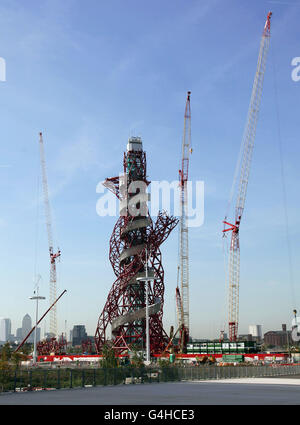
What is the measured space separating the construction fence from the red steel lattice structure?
52128mm

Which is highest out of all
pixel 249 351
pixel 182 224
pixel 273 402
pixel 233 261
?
pixel 182 224

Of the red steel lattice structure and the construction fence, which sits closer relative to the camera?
the construction fence

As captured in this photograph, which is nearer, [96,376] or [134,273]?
[96,376]

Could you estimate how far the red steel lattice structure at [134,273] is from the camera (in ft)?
353

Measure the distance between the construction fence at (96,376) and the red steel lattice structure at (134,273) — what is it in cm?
5213

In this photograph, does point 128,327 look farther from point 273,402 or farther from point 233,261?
point 273,402

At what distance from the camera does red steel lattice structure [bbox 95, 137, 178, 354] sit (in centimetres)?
10769

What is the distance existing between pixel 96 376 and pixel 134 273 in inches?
2577

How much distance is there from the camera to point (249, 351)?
116500 mm

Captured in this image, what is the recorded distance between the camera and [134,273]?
10831 cm

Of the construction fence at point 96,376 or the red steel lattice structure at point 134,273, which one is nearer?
the construction fence at point 96,376
